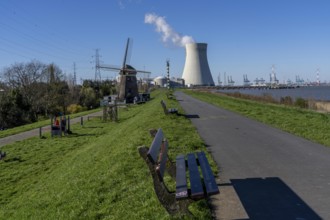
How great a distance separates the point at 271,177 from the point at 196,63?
90.9m

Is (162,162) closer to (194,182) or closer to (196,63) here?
(194,182)

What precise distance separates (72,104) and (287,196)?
A: 51661 mm

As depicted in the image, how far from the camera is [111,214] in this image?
473 cm

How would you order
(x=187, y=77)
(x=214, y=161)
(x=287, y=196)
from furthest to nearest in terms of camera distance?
(x=187, y=77) < (x=214, y=161) < (x=287, y=196)

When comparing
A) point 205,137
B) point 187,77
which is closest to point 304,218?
point 205,137

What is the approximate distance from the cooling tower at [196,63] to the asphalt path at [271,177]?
8267 cm

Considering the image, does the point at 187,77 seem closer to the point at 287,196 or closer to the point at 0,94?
the point at 0,94

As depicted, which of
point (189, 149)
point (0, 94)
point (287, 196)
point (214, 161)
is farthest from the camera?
point (0, 94)

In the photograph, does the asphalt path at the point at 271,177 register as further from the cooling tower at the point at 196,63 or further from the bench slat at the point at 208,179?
the cooling tower at the point at 196,63

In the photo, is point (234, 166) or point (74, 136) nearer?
point (234, 166)

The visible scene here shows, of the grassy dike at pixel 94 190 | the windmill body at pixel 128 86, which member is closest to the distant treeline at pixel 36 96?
the windmill body at pixel 128 86

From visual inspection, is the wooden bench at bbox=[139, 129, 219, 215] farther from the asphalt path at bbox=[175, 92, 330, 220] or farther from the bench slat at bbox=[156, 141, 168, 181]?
the asphalt path at bbox=[175, 92, 330, 220]

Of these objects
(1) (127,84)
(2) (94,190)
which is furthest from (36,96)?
(2) (94,190)

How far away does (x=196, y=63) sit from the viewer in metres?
96.1
